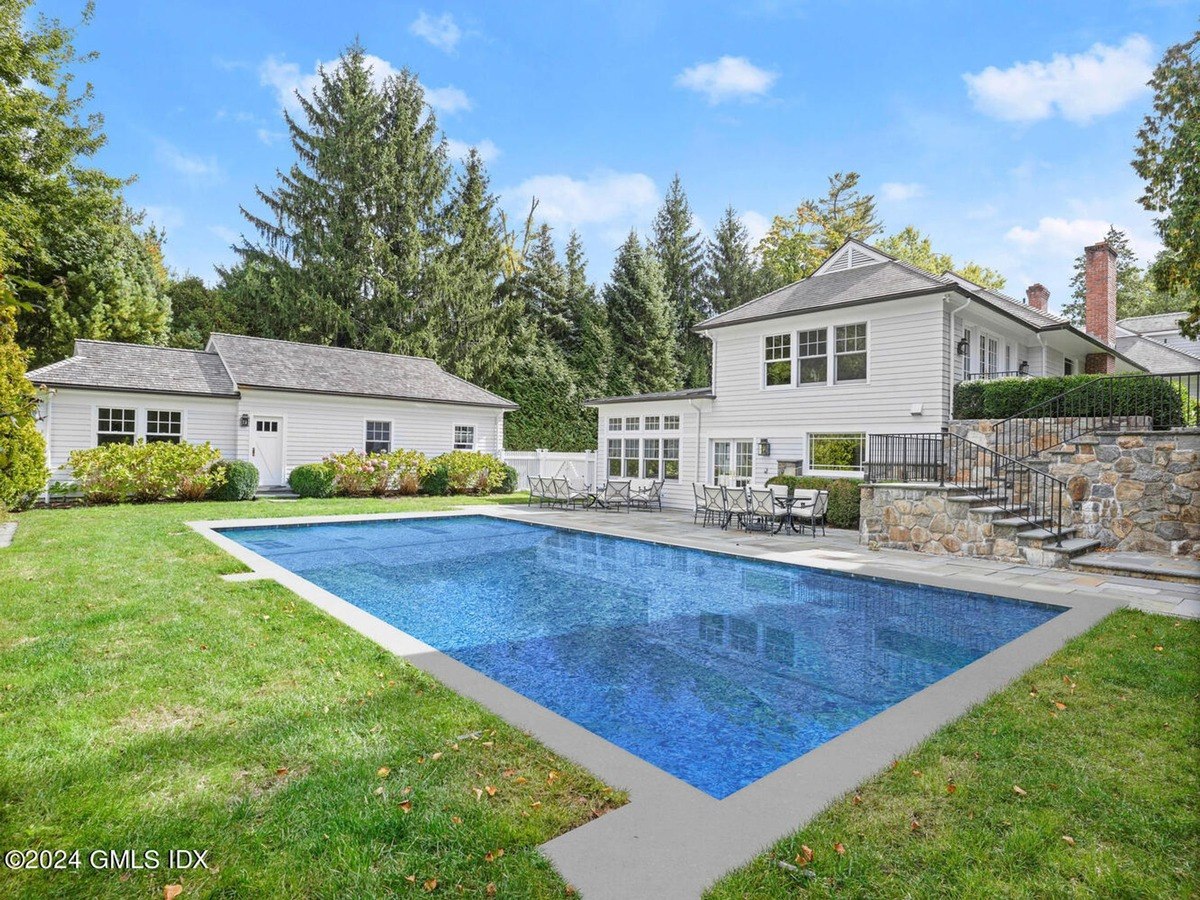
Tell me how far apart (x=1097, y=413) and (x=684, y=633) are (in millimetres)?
10217

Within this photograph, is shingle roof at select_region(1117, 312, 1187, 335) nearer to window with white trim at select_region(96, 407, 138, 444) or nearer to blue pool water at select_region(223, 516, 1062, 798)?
blue pool water at select_region(223, 516, 1062, 798)

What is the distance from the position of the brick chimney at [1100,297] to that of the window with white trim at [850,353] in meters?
10.0

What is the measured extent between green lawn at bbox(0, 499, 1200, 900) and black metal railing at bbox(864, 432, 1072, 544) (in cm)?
583

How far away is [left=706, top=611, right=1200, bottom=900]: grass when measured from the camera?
218 cm

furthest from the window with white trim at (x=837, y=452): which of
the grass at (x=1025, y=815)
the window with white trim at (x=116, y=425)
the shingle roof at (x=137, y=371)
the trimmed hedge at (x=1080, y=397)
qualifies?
the window with white trim at (x=116, y=425)

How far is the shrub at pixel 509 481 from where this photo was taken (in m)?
22.0

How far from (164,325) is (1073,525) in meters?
29.7

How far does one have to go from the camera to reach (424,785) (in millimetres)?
2752

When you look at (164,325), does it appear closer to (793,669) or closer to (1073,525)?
(793,669)

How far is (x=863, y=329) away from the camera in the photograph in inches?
545

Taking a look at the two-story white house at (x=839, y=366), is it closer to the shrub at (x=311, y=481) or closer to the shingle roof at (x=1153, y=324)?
the shrub at (x=311, y=481)

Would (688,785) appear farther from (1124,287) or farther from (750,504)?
(1124,287)

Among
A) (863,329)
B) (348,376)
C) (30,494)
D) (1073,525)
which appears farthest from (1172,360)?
(30,494)

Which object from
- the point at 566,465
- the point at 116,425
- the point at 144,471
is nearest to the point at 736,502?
the point at 566,465
